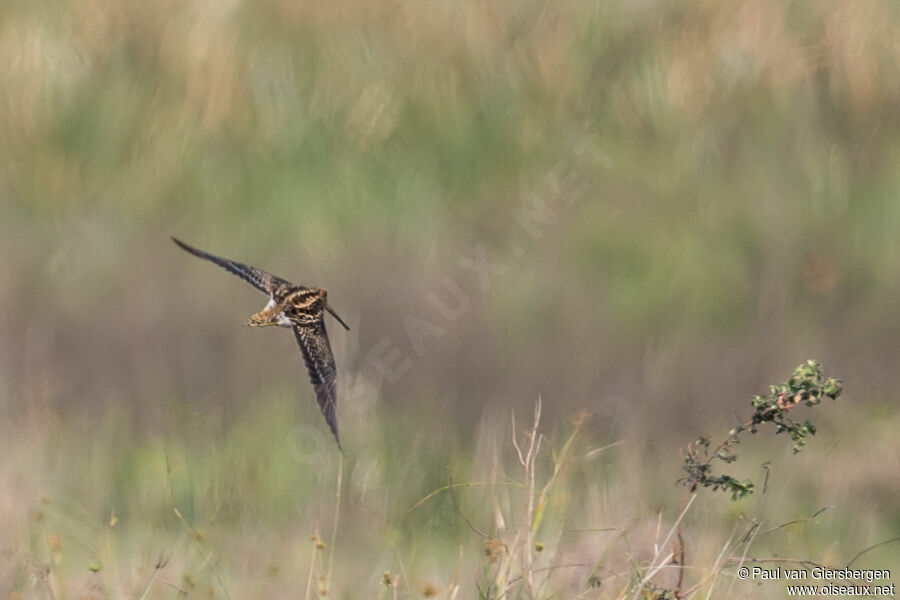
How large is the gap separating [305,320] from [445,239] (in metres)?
2.29

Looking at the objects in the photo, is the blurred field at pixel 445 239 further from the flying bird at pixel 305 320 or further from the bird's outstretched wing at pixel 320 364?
the bird's outstretched wing at pixel 320 364

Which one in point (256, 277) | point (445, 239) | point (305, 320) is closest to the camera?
point (305, 320)

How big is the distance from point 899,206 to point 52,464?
3.46 meters

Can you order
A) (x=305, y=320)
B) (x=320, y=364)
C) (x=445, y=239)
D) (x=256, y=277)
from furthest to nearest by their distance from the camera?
(x=445, y=239)
(x=256, y=277)
(x=305, y=320)
(x=320, y=364)

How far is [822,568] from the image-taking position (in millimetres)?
5281

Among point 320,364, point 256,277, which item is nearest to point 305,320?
point 320,364

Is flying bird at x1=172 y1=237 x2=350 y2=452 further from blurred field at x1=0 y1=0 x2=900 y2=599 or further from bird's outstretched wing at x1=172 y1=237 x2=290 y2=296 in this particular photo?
blurred field at x1=0 y1=0 x2=900 y2=599

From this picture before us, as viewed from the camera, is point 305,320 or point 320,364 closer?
point 320,364

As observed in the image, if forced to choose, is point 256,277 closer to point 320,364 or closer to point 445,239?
point 320,364

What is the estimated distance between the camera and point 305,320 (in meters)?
4.80

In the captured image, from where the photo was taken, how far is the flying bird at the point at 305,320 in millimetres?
4473

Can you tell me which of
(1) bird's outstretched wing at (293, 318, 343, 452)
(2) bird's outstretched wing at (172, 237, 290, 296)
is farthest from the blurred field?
(1) bird's outstretched wing at (293, 318, 343, 452)

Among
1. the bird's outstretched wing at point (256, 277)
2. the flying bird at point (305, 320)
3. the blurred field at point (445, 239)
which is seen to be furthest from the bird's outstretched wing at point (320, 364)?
the blurred field at point (445, 239)

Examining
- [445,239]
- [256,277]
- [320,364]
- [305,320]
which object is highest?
[445,239]
